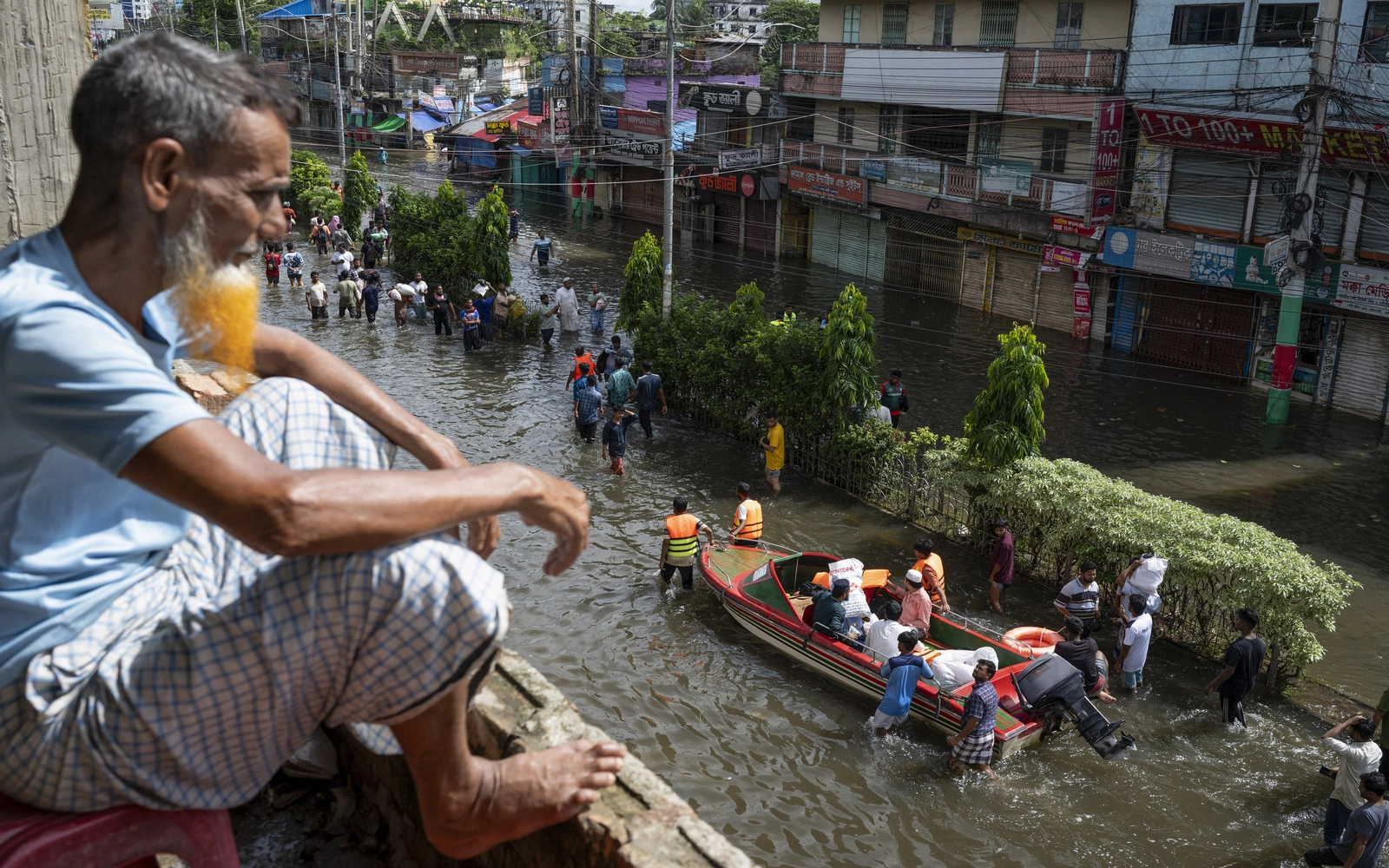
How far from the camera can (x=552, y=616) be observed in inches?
508

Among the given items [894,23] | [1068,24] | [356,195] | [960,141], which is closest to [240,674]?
[1068,24]

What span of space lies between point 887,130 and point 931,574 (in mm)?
23329

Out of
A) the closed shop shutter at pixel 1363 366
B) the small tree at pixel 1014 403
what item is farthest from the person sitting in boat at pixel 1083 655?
the closed shop shutter at pixel 1363 366

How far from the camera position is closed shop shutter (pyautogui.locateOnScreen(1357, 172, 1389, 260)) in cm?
2038

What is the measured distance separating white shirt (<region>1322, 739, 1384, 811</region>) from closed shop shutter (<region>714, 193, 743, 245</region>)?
31598mm

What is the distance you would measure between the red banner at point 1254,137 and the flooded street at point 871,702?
484 cm

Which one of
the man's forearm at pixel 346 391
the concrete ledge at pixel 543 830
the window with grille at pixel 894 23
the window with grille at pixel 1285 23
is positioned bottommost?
the concrete ledge at pixel 543 830

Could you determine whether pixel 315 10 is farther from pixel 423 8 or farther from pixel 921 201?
pixel 921 201

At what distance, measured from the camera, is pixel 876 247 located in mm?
33844

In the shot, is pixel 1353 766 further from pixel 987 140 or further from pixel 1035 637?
pixel 987 140

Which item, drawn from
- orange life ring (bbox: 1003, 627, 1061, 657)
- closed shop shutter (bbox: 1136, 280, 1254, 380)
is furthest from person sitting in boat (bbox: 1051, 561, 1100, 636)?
closed shop shutter (bbox: 1136, 280, 1254, 380)

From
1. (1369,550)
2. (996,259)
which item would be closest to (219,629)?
(1369,550)

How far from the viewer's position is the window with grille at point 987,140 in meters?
29.2

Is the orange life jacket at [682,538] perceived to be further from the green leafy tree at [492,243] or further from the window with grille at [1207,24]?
the window with grille at [1207,24]
